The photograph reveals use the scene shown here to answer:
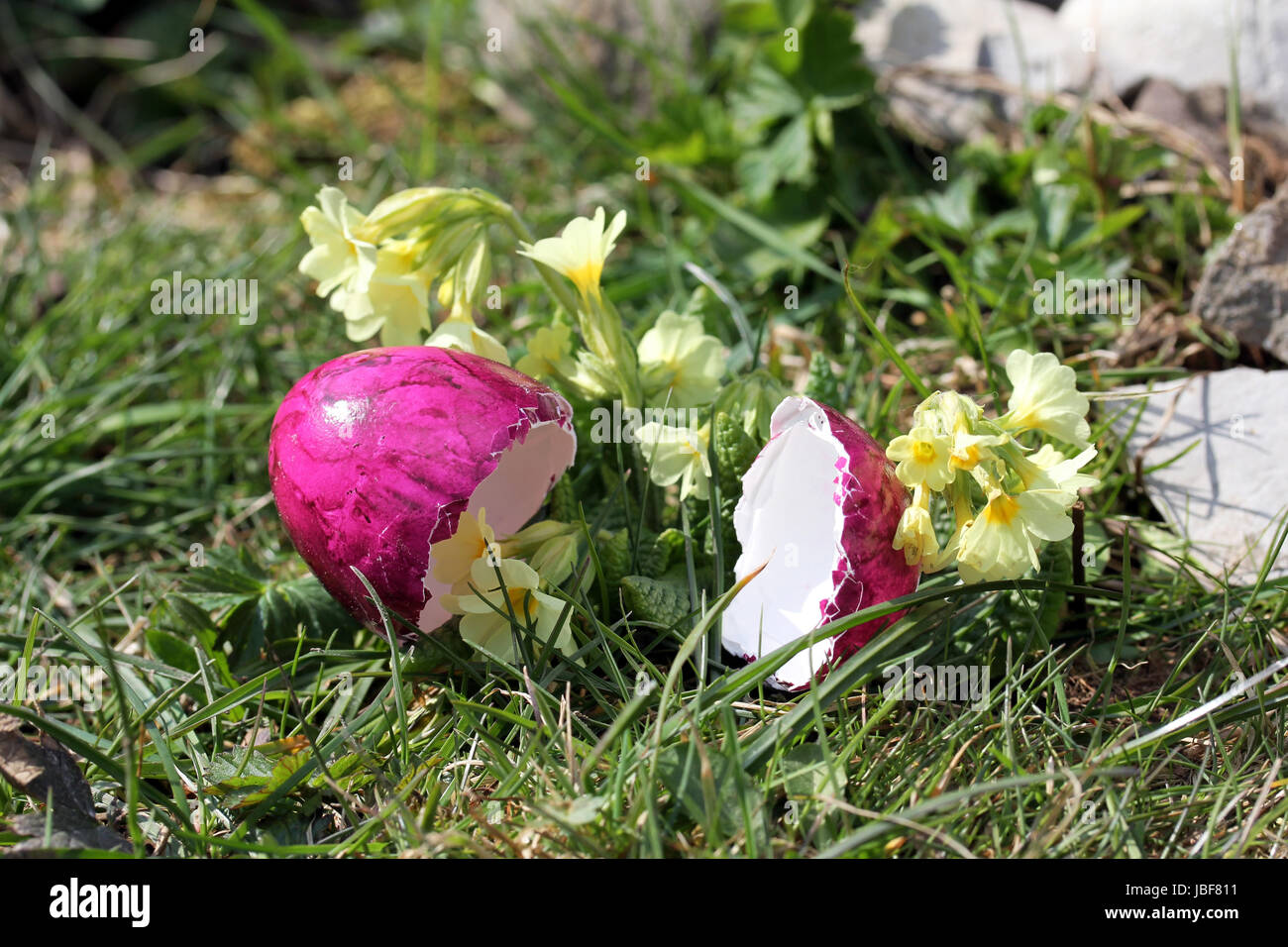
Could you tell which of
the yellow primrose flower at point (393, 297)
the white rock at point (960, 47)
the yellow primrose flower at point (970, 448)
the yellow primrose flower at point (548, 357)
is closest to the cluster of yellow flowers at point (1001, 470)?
the yellow primrose flower at point (970, 448)

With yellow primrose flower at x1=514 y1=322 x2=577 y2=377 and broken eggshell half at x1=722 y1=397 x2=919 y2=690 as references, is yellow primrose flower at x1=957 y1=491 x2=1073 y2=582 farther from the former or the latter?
yellow primrose flower at x1=514 y1=322 x2=577 y2=377

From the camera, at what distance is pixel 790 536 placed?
4.84ft

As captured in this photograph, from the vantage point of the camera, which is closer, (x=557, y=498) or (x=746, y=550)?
(x=746, y=550)

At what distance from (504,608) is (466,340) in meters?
0.42

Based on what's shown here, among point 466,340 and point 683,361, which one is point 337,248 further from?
point 683,361

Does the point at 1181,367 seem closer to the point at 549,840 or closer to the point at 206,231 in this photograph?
the point at 549,840

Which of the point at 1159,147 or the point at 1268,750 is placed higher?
the point at 1159,147

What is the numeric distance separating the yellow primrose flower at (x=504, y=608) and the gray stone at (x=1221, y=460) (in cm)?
113

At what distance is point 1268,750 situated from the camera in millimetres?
1402

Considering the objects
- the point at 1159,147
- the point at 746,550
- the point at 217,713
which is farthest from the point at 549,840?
the point at 1159,147

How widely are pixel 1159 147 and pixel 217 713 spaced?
2398 millimetres

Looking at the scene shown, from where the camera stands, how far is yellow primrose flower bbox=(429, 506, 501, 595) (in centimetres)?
138

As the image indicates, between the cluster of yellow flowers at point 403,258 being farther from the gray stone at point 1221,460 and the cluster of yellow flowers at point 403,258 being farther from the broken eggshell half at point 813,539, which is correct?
the gray stone at point 1221,460

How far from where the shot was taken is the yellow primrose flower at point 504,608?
140 centimetres
